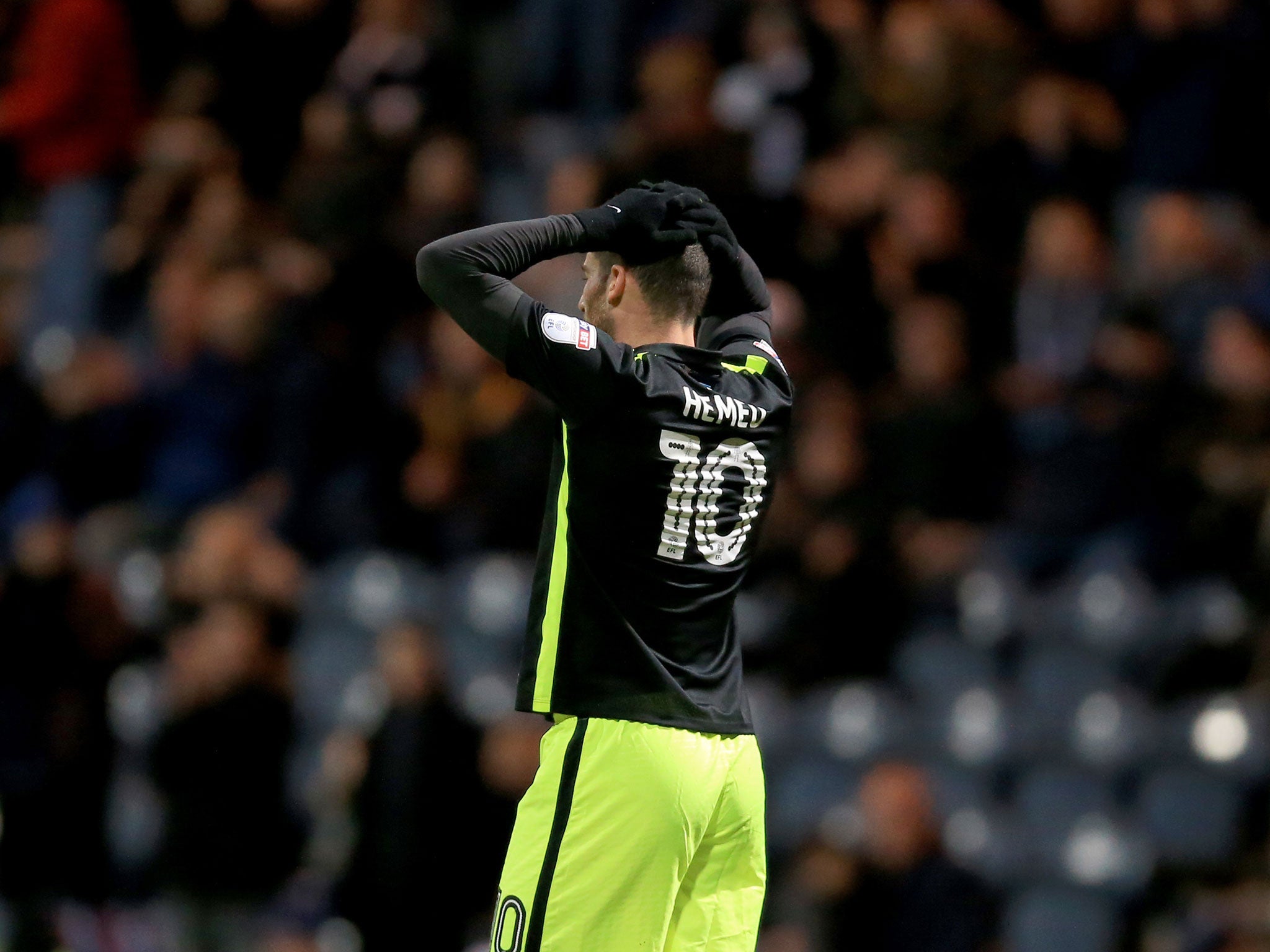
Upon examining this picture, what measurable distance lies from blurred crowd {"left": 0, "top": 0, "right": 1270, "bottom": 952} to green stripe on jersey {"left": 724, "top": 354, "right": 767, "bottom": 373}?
10.5ft

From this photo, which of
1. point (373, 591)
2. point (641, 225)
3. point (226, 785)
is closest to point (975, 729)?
point (373, 591)

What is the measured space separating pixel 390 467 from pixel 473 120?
2189mm

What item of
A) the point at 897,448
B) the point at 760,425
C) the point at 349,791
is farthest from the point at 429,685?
the point at 760,425

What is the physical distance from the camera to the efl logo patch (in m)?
3.79

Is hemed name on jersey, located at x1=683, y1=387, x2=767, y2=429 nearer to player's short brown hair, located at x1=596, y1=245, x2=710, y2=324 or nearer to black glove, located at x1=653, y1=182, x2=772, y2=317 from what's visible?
player's short brown hair, located at x1=596, y1=245, x2=710, y2=324

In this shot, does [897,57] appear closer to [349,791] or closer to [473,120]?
[473,120]

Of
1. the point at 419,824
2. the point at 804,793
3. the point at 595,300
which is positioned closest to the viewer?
the point at 595,300

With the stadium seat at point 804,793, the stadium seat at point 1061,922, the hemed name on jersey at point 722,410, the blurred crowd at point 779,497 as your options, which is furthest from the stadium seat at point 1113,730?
the hemed name on jersey at point 722,410

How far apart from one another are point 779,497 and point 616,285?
4.10m

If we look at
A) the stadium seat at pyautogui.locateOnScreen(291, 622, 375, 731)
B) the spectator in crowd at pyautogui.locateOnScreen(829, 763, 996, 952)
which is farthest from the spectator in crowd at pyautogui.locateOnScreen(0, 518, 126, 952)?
the spectator in crowd at pyautogui.locateOnScreen(829, 763, 996, 952)

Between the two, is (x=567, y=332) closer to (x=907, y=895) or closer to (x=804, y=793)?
(x=907, y=895)

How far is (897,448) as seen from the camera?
318 inches

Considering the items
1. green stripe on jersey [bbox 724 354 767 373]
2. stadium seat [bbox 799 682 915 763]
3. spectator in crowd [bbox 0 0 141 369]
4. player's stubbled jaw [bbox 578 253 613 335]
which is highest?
spectator in crowd [bbox 0 0 141 369]

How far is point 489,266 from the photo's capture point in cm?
383
